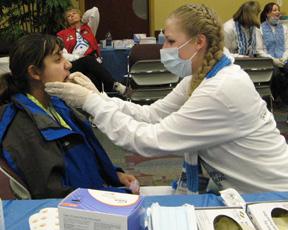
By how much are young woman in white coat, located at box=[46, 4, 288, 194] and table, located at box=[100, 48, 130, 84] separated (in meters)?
3.19

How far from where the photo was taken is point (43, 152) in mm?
1195

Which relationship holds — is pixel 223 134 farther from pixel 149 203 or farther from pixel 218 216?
pixel 218 216

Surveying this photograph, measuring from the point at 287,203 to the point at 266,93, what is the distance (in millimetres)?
3184

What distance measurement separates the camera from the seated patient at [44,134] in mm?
1174

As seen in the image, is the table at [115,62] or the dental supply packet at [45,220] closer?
the dental supply packet at [45,220]

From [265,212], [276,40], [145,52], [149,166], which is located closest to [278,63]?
[276,40]

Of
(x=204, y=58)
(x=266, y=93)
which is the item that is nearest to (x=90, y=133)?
(x=204, y=58)

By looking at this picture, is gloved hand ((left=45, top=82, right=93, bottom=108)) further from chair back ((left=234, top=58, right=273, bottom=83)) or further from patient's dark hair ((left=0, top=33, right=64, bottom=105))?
chair back ((left=234, top=58, right=273, bottom=83))

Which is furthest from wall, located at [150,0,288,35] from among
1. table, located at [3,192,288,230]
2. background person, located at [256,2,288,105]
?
table, located at [3,192,288,230]

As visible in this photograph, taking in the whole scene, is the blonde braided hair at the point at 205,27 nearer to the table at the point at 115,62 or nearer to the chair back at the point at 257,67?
the chair back at the point at 257,67

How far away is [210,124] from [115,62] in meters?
3.55

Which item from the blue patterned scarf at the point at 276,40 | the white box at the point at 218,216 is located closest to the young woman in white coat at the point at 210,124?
the white box at the point at 218,216

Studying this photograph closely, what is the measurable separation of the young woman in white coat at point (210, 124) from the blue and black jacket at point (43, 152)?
174mm

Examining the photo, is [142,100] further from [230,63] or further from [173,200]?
[173,200]
